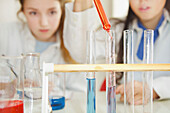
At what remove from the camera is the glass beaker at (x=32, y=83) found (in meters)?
0.50

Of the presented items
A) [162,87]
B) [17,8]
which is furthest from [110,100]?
[17,8]

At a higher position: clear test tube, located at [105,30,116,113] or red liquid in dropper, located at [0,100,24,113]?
clear test tube, located at [105,30,116,113]

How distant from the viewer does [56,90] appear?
2.04ft

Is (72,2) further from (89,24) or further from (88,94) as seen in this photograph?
(88,94)

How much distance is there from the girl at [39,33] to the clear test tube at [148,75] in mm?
538

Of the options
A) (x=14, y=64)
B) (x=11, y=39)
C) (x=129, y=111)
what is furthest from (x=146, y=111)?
(x=11, y=39)

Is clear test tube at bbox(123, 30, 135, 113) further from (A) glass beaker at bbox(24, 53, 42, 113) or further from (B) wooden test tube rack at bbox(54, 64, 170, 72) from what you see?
(A) glass beaker at bbox(24, 53, 42, 113)

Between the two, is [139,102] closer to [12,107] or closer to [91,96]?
[91,96]

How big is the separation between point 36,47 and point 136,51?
475 mm

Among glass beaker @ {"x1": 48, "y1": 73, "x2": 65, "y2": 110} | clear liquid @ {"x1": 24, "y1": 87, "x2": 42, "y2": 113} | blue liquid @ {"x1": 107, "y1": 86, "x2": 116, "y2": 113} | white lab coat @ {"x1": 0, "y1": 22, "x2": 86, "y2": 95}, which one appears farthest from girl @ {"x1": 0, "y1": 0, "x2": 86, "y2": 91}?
blue liquid @ {"x1": 107, "y1": 86, "x2": 116, "y2": 113}

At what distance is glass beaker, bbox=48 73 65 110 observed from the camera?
590 mm

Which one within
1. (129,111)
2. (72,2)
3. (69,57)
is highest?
(72,2)

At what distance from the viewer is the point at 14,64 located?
452 mm

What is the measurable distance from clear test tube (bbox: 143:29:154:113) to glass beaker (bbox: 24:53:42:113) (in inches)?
10.5
